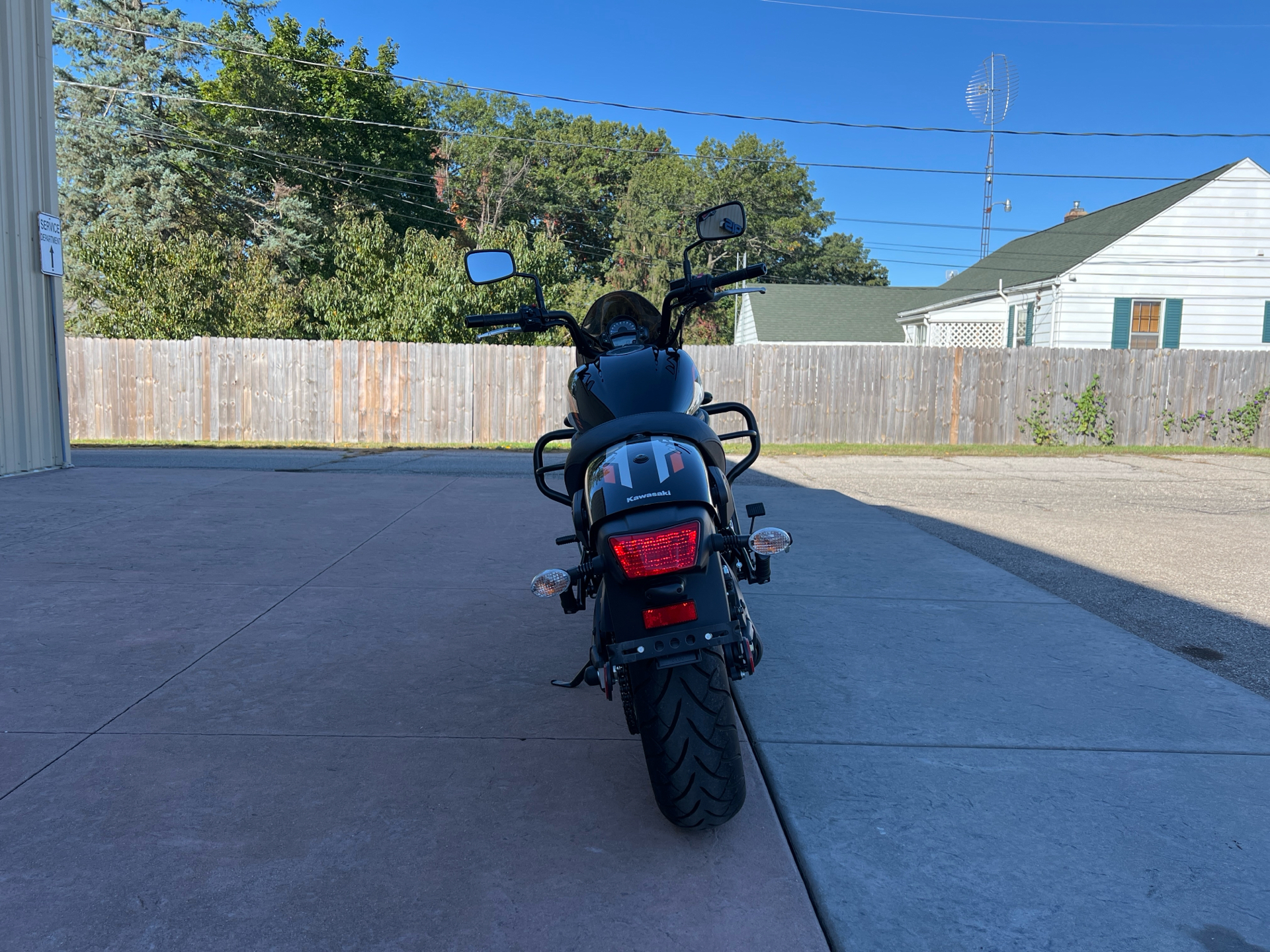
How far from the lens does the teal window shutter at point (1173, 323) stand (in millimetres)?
19609

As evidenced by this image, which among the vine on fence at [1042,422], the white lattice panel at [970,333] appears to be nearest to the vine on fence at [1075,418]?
the vine on fence at [1042,422]

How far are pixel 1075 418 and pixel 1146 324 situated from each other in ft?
16.3

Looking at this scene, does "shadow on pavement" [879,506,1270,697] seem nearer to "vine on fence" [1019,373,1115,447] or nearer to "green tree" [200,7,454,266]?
"vine on fence" [1019,373,1115,447]

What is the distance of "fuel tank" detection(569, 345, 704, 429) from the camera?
116 inches

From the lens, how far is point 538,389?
17.5 meters

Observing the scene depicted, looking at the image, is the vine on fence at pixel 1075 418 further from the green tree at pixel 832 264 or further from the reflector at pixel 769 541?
the green tree at pixel 832 264

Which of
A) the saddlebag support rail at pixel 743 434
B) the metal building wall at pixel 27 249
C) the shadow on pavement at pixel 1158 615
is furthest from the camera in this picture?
the metal building wall at pixel 27 249

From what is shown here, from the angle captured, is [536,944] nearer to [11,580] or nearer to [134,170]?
[11,580]

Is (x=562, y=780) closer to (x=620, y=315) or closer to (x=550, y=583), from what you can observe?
(x=550, y=583)

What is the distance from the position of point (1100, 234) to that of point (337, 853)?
22.8m

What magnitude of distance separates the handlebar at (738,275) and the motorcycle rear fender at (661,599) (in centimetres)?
136

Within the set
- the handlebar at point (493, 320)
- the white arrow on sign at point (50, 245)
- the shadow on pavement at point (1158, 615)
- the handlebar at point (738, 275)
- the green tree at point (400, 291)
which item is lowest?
the shadow on pavement at point (1158, 615)

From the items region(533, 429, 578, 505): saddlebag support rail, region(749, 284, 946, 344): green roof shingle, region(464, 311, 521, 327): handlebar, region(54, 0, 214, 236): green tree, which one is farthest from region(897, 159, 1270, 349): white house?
region(54, 0, 214, 236): green tree

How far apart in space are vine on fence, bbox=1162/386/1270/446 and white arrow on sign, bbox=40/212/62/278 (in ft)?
57.2
